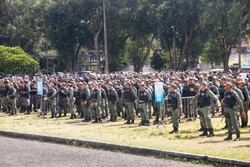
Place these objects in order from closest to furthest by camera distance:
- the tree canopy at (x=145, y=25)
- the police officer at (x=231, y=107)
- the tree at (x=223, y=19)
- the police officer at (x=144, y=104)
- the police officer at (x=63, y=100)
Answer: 1. the police officer at (x=231, y=107)
2. the police officer at (x=144, y=104)
3. the police officer at (x=63, y=100)
4. the tree at (x=223, y=19)
5. the tree canopy at (x=145, y=25)

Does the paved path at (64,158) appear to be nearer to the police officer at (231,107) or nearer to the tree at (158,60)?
the police officer at (231,107)

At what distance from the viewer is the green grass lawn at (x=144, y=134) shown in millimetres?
12750

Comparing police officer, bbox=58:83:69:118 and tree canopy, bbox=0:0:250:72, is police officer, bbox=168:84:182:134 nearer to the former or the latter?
police officer, bbox=58:83:69:118

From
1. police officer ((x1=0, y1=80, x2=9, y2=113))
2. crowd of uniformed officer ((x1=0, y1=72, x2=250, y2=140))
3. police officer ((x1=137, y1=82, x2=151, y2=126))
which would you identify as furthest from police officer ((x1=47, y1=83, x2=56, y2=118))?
police officer ((x1=137, y1=82, x2=151, y2=126))

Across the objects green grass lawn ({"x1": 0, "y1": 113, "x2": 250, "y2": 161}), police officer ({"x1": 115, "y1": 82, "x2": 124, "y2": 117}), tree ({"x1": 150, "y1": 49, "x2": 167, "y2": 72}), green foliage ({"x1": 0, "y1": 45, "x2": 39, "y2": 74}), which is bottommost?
green grass lawn ({"x1": 0, "y1": 113, "x2": 250, "y2": 161})

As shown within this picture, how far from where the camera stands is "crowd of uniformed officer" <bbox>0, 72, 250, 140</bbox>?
15.6 m

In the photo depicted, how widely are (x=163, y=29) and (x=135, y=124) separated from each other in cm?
2640

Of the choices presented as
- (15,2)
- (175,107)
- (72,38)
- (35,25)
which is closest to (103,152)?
(175,107)

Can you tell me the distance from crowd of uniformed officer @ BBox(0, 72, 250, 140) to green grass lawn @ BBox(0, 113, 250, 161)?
1.81 ft

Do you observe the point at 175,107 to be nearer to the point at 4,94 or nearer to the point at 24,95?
the point at 24,95

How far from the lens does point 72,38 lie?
50969mm

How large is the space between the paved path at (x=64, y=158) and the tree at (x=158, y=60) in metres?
60.2

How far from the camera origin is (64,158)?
41.6ft

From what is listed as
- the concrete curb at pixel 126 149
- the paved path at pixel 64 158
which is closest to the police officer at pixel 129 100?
the concrete curb at pixel 126 149
